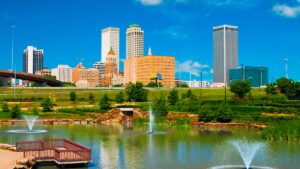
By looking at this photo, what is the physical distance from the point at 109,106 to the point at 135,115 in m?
8.46

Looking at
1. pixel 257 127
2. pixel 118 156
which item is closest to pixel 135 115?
pixel 257 127

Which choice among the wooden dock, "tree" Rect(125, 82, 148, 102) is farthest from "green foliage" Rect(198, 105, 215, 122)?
the wooden dock

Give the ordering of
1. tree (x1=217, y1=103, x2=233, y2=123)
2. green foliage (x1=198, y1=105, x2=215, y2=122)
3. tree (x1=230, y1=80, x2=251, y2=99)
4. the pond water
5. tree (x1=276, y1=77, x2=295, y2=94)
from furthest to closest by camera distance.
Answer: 1. tree (x1=276, y1=77, x2=295, y2=94)
2. tree (x1=230, y1=80, x2=251, y2=99)
3. green foliage (x1=198, y1=105, x2=215, y2=122)
4. tree (x1=217, y1=103, x2=233, y2=123)
5. the pond water

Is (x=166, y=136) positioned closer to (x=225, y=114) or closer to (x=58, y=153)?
(x=225, y=114)

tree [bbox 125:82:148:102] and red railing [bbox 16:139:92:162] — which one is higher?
tree [bbox 125:82:148:102]

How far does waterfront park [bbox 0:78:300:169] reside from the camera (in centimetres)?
3138

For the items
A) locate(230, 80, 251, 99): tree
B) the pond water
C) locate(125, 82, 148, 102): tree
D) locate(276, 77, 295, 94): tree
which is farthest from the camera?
locate(125, 82, 148, 102): tree

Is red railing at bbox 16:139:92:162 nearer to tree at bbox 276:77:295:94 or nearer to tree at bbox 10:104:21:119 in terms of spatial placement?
tree at bbox 10:104:21:119

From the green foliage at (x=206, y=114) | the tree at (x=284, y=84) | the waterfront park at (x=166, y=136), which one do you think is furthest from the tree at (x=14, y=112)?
the tree at (x=284, y=84)

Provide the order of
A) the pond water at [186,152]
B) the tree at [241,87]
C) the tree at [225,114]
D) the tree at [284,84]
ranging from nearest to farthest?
the pond water at [186,152] → the tree at [225,114] → the tree at [241,87] → the tree at [284,84]

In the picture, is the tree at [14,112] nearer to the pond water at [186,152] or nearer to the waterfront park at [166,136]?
the waterfront park at [166,136]

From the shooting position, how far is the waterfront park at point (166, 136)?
103 ft

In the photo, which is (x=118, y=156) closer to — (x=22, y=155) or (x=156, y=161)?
(x=156, y=161)

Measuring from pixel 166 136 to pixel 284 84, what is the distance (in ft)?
190
